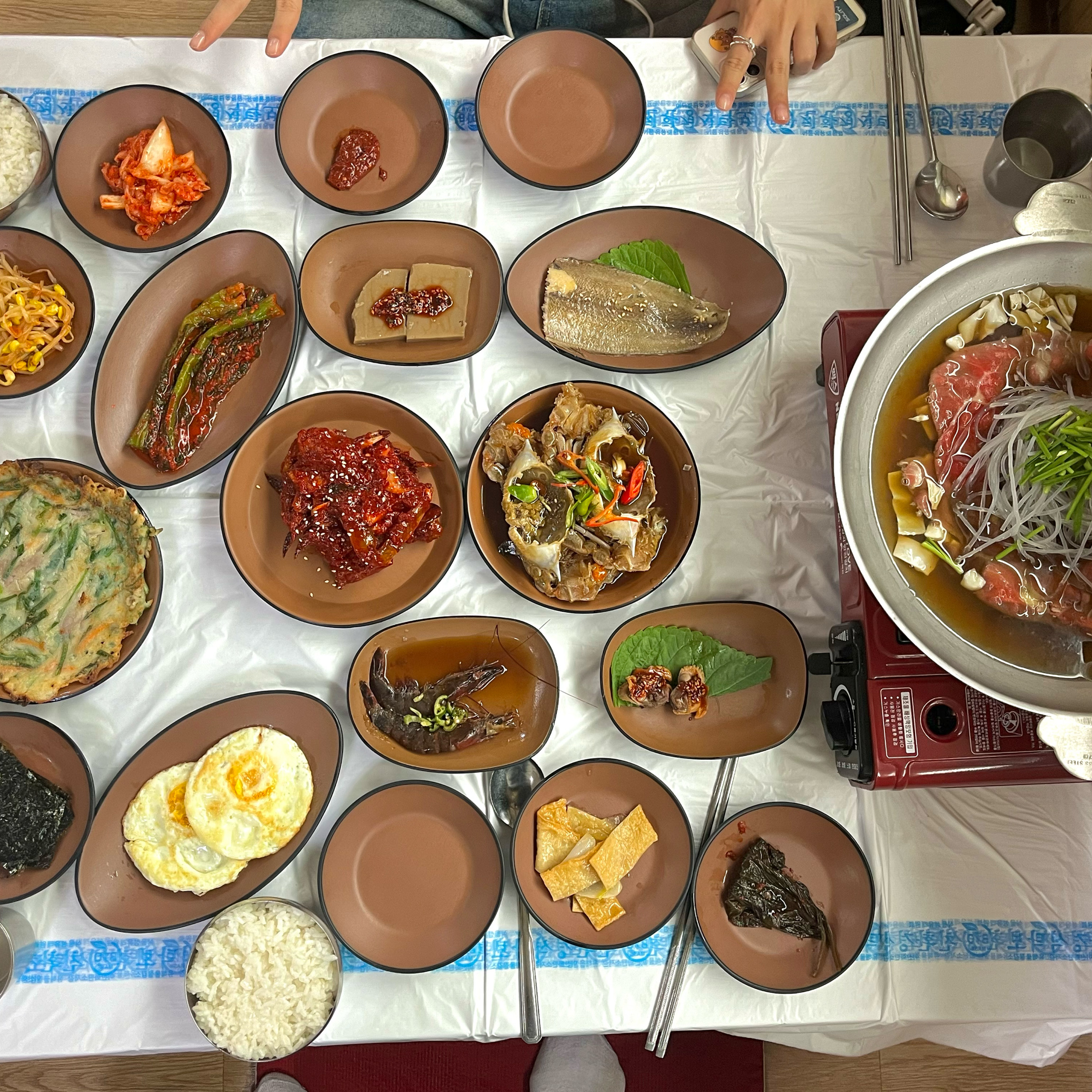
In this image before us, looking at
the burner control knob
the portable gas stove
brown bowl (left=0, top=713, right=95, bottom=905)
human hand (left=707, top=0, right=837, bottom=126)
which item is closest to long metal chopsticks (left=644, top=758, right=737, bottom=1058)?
the burner control knob

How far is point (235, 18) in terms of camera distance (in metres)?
2.13

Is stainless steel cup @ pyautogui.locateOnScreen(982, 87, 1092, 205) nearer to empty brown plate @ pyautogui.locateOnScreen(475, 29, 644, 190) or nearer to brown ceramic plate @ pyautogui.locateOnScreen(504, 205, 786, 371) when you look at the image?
brown ceramic plate @ pyautogui.locateOnScreen(504, 205, 786, 371)

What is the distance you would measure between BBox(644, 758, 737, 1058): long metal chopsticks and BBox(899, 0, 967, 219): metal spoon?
1678 mm

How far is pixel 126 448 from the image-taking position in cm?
206

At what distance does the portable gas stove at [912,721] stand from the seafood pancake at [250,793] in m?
1.39

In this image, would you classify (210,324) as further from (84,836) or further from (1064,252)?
(1064,252)

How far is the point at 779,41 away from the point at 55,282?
2.10 m

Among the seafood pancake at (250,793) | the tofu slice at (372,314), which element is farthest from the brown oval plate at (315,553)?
the seafood pancake at (250,793)

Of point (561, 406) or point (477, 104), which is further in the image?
point (477, 104)

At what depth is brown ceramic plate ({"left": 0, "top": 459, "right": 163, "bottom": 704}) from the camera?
75.3 inches

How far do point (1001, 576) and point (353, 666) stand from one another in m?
1.53

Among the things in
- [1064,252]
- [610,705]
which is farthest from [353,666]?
[1064,252]

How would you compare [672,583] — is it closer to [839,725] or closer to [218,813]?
[839,725]

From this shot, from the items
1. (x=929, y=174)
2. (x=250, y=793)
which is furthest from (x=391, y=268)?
(x=929, y=174)
